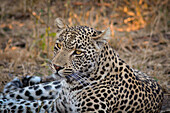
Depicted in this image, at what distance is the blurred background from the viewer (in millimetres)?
7268

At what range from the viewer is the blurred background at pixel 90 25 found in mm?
7268

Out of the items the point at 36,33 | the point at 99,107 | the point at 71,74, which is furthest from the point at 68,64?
the point at 36,33

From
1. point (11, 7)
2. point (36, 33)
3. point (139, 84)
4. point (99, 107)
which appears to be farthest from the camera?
point (11, 7)

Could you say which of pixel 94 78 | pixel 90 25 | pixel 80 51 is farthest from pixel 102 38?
pixel 90 25

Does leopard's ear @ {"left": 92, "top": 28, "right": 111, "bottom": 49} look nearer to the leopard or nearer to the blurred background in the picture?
the leopard

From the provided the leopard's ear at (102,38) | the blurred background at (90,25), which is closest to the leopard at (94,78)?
the leopard's ear at (102,38)

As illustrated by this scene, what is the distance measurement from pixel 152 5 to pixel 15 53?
5.56 metres

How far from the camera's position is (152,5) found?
10.1 meters

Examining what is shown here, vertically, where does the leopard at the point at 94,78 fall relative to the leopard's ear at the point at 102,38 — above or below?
below

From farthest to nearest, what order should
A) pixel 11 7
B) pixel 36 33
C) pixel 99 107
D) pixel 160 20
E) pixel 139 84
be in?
pixel 11 7 < pixel 160 20 < pixel 36 33 < pixel 139 84 < pixel 99 107

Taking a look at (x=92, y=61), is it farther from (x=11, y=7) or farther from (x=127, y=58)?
(x=11, y=7)

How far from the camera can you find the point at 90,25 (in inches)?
332

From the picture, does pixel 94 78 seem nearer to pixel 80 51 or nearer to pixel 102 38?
pixel 80 51

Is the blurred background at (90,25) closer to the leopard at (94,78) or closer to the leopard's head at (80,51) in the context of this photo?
the leopard at (94,78)
